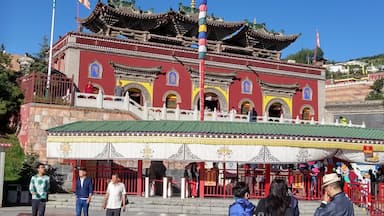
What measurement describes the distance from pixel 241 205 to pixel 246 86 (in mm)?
28226

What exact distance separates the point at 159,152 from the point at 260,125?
3.52 m

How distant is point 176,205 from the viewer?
1467 cm

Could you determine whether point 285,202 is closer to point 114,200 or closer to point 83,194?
point 114,200

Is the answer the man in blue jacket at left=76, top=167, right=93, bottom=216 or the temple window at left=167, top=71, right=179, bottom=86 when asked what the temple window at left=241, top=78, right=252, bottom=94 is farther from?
the man in blue jacket at left=76, top=167, right=93, bottom=216

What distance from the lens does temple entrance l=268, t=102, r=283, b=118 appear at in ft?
115

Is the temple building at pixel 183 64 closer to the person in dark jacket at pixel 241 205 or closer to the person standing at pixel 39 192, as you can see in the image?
the person standing at pixel 39 192

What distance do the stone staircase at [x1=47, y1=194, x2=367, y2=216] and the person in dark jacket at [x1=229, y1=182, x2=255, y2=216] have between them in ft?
29.1

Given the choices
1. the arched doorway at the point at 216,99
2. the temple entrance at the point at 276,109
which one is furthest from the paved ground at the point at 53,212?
the temple entrance at the point at 276,109

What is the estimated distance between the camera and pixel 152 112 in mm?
22531

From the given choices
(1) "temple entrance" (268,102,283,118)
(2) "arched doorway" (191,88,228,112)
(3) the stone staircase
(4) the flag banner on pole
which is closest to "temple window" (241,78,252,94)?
(2) "arched doorway" (191,88,228,112)

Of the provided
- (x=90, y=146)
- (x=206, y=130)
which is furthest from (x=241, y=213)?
(x=90, y=146)

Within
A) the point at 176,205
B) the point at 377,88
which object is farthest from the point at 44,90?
the point at 377,88

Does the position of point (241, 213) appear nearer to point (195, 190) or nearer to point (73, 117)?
point (195, 190)

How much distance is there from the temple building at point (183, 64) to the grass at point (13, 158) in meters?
7.66
